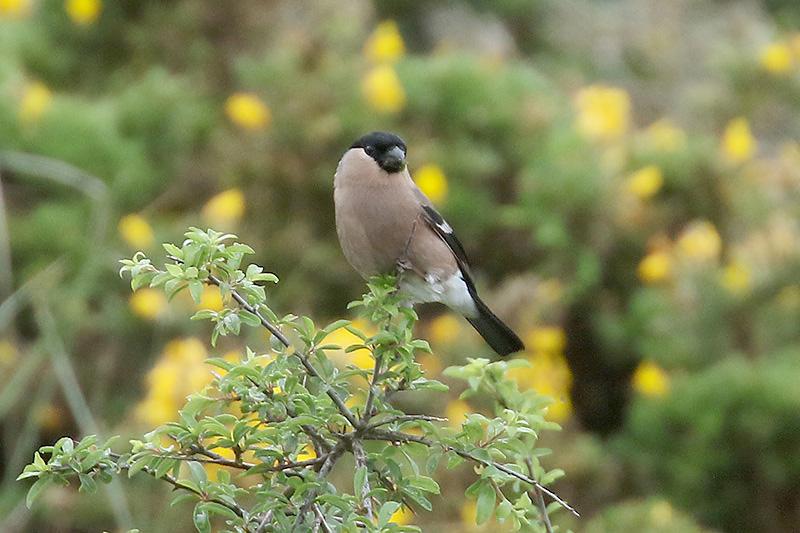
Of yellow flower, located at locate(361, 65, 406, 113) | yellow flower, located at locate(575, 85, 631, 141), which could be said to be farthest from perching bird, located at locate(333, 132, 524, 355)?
yellow flower, located at locate(575, 85, 631, 141)

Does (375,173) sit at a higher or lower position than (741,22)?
lower

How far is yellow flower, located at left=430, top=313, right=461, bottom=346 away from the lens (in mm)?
3901

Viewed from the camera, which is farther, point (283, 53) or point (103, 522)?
point (283, 53)

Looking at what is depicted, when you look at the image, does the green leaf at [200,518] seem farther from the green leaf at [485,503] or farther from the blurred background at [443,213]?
the blurred background at [443,213]

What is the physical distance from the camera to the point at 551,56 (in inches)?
294

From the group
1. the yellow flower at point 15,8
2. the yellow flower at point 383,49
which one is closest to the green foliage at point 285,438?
the yellow flower at point 383,49

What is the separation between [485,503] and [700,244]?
125 inches

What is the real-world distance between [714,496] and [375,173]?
2062 millimetres

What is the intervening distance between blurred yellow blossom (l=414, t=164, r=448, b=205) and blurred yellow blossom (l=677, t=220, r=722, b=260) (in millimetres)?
1081

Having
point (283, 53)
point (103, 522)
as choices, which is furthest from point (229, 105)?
point (103, 522)

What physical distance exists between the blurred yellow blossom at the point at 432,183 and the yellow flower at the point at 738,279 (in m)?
1.23

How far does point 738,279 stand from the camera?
409 centimetres

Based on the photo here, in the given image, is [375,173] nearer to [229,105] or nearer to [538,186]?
[538,186]

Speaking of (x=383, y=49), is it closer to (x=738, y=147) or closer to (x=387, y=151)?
(x=738, y=147)
